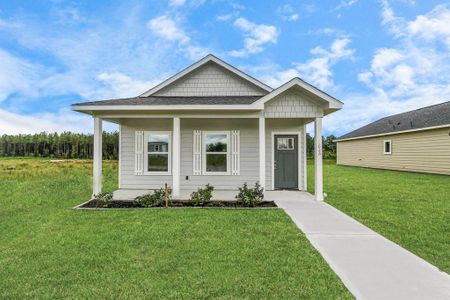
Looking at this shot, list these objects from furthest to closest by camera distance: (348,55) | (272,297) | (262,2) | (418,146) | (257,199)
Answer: (418,146), (348,55), (262,2), (257,199), (272,297)

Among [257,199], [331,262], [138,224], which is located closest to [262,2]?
[257,199]

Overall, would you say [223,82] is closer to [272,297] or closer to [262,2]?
[262,2]

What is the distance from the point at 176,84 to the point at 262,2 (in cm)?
654

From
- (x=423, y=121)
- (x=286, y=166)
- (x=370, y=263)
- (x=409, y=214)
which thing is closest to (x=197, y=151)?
(x=286, y=166)

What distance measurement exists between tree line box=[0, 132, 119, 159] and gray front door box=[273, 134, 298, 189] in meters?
41.5

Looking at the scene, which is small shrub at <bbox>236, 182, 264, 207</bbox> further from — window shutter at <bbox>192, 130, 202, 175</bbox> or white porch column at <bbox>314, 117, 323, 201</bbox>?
window shutter at <bbox>192, 130, 202, 175</bbox>

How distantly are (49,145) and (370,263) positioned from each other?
54148 millimetres

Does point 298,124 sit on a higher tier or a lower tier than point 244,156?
higher

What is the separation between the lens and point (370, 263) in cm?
393

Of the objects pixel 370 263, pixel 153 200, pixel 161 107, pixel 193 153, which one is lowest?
pixel 370 263

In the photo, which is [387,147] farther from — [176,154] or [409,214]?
[176,154]

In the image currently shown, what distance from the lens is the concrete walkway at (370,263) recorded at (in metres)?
3.16

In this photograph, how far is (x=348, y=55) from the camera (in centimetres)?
1595

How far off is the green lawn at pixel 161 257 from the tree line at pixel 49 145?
42.9 metres
